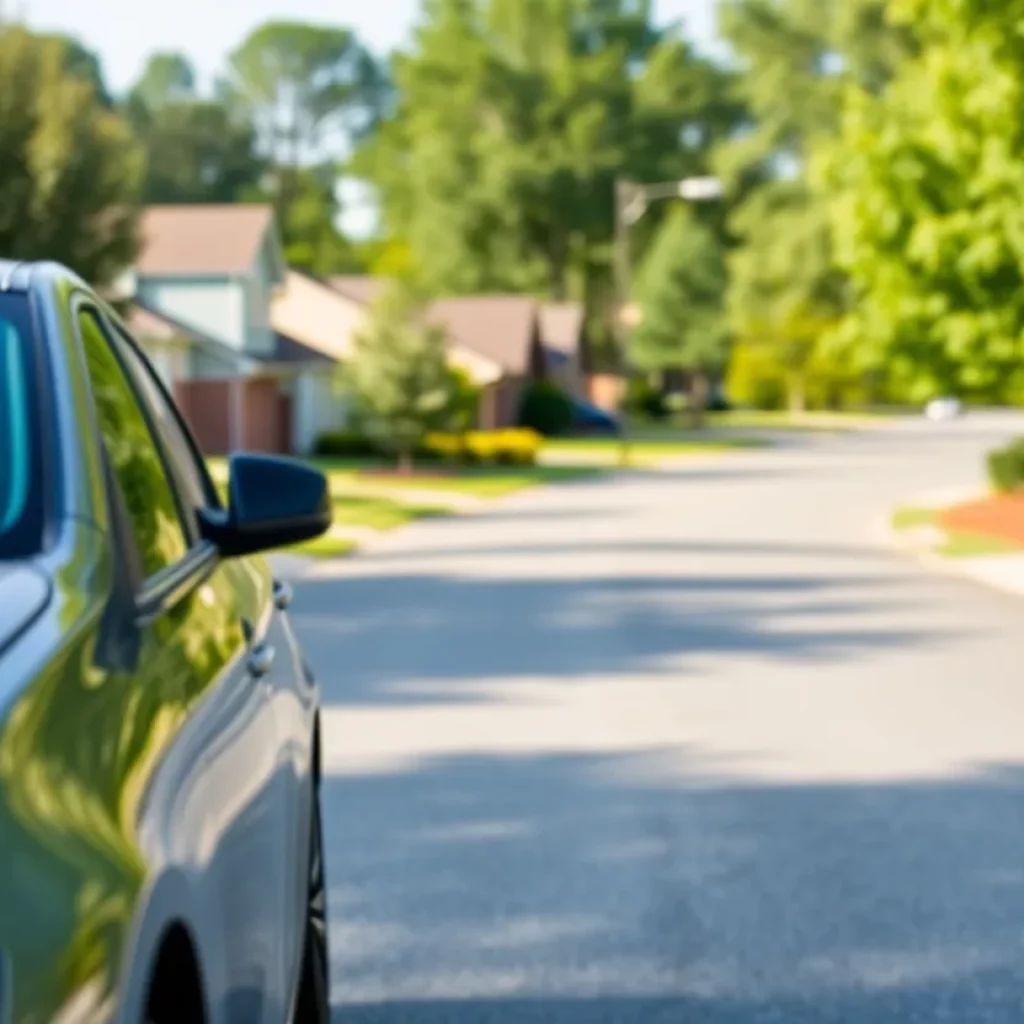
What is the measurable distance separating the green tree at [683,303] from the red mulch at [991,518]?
6785 centimetres

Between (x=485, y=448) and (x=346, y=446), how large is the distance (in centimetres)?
529

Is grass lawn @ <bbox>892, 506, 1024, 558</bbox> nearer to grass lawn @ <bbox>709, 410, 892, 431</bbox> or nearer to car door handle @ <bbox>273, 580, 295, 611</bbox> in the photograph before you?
car door handle @ <bbox>273, 580, 295, 611</bbox>

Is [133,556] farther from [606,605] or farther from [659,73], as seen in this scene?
[659,73]

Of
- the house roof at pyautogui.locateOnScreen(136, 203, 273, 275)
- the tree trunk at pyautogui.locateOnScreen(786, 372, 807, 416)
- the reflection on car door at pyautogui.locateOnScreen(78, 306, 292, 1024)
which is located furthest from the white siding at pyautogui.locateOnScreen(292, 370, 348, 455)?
the reflection on car door at pyautogui.locateOnScreen(78, 306, 292, 1024)

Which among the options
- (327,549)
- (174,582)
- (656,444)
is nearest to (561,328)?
(656,444)

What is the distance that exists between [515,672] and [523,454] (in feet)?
137

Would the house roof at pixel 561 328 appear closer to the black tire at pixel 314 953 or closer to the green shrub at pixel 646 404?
the green shrub at pixel 646 404

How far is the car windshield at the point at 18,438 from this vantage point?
3.26 meters

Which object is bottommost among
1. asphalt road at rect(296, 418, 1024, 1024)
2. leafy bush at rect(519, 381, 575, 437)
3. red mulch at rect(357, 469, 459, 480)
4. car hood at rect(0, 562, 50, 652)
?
leafy bush at rect(519, 381, 575, 437)

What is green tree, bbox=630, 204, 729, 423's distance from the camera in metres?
101

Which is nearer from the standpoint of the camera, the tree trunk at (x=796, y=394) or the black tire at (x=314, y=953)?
the black tire at (x=314, y=953)

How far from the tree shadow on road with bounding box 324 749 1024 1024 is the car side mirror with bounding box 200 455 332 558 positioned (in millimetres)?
1815

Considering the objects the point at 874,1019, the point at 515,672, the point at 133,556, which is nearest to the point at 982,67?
the point at 515,672

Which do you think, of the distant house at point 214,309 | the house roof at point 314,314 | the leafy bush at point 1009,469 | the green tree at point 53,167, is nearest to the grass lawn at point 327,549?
the green tree at point 53,167
